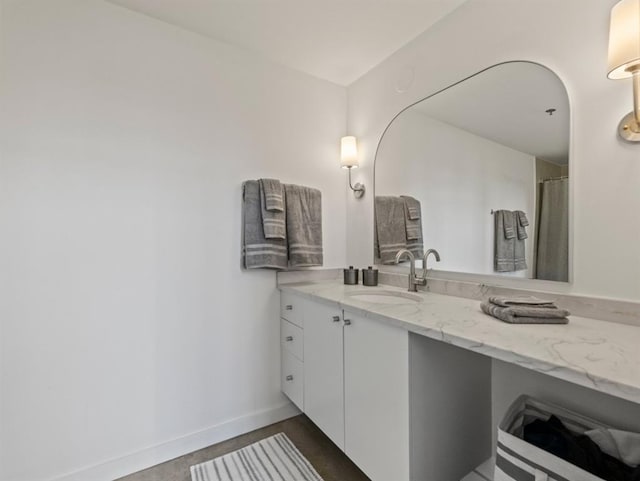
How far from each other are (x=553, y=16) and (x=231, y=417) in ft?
8.05

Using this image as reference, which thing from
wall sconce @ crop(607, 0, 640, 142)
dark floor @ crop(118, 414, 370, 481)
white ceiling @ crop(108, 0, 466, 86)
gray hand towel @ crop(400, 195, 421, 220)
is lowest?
dark floor @ crop(118, 414, 370, 481)

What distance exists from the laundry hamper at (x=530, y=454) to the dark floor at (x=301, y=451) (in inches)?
31.1

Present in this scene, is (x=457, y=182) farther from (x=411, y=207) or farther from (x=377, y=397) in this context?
(x=377, y=397)

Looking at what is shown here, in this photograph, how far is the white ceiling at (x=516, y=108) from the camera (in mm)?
1161

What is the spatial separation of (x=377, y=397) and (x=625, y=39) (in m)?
1.40

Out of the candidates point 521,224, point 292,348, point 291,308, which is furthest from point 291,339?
point 521,224

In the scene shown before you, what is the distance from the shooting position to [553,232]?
117 cm

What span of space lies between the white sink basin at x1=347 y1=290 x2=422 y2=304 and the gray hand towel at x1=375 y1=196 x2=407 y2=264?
0.27 m

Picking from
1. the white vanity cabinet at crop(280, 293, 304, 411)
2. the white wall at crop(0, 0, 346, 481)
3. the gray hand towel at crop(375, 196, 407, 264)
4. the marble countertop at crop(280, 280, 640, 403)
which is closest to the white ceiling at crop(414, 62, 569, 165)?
the gray hand towel at crop(375, 196, 407, 264)

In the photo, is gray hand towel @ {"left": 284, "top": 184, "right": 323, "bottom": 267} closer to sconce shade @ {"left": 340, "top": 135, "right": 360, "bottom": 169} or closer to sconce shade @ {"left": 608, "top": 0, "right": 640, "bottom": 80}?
sconce shade @ {"left": 340, "top": 135, "right": 360, "bottom": 169}

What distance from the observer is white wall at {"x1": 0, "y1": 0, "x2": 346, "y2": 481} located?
1.27 metres

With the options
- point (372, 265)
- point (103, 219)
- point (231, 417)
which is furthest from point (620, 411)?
point (103, 219)

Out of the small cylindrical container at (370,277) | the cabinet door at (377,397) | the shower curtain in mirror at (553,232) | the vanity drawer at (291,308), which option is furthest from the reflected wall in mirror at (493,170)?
the vanity drawer at (291,308)

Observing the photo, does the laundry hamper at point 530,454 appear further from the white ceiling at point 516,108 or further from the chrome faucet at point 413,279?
the white ceiling at point 516,108
